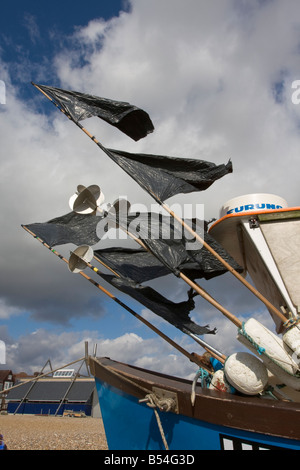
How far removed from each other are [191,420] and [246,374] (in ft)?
2.71

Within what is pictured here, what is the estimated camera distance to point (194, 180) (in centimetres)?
681

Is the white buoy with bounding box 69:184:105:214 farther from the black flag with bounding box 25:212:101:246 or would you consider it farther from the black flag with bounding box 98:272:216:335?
the black flag with bounding box 98:272:216:335

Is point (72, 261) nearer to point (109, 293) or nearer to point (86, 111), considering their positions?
point (109, 293)

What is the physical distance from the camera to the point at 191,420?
Result: 421cm

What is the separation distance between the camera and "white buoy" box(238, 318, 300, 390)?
4.13m

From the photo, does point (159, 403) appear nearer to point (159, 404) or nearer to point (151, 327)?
point (159, 404)

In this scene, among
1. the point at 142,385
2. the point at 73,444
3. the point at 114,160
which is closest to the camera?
the point at 142,385

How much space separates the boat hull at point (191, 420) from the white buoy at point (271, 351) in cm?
43

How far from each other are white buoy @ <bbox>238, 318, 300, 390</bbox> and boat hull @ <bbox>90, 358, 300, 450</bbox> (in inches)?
17.1

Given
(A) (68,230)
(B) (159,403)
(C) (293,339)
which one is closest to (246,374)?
(C) (293,339)

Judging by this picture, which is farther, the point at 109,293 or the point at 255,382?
the point at 109,293

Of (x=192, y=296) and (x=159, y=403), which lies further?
(x=192, y=296)

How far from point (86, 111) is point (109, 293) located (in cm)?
337
